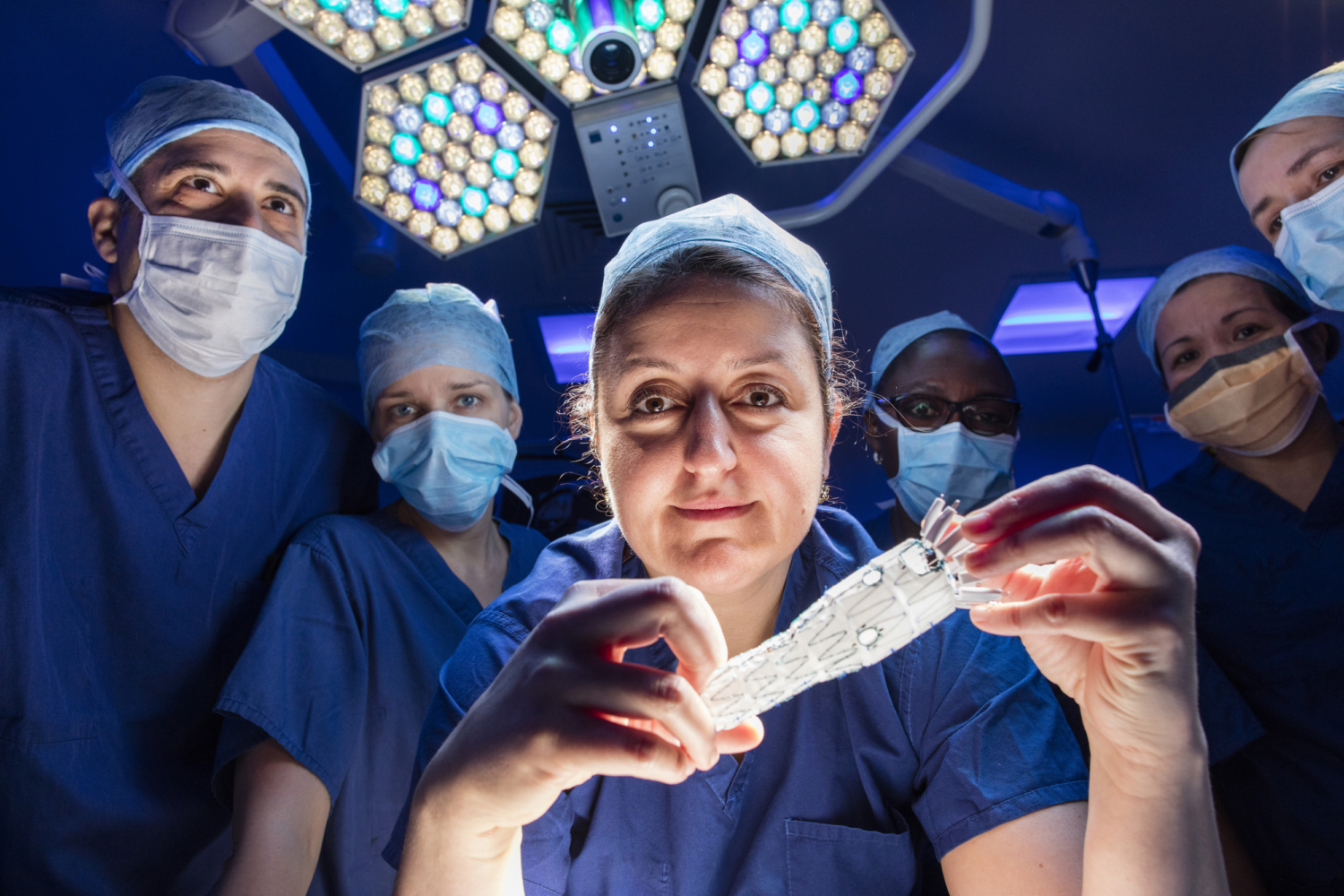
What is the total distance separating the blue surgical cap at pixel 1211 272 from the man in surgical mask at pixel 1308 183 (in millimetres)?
224

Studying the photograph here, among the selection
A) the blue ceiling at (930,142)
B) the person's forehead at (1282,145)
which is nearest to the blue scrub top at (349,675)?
the blue ceiling at (930,142)

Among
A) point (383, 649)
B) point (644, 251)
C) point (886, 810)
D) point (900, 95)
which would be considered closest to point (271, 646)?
point (383, 649)

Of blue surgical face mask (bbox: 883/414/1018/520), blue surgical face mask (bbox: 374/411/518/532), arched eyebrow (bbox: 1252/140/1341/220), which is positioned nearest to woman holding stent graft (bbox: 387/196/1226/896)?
blue surgical face mask (bbox: 374/411/518/532)

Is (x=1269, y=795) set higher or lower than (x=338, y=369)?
lower

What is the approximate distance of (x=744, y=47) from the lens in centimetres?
213

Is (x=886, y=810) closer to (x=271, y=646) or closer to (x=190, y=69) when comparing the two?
(x=271, y=646)

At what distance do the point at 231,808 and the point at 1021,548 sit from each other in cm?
178

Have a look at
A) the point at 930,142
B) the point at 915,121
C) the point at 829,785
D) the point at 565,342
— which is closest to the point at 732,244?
the point at 829,785

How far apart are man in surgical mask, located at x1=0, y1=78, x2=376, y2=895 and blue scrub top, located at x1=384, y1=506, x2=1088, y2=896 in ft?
2.54

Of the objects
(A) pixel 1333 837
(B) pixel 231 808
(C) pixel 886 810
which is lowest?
(A) pixel 1333 837

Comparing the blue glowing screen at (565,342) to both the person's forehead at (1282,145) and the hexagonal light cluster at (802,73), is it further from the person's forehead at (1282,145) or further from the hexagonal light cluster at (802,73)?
the person's forehead at (1282,145)

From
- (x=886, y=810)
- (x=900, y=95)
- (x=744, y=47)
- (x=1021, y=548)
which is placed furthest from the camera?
(x=900, y=95)

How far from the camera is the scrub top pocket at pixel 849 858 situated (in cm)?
117

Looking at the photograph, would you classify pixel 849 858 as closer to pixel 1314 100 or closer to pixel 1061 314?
pixel 1314 100
